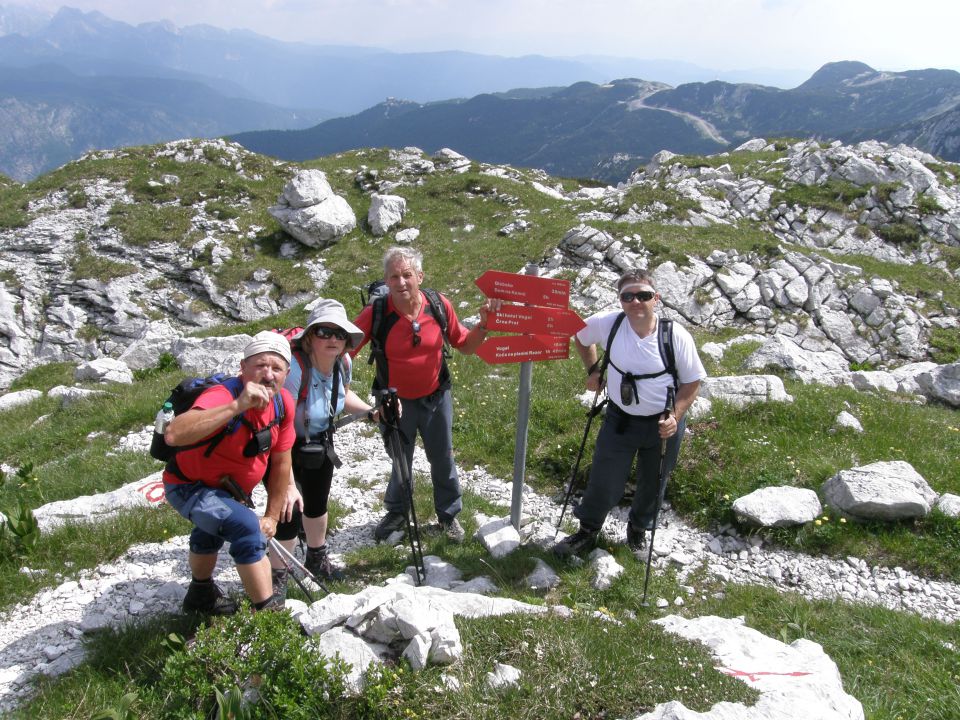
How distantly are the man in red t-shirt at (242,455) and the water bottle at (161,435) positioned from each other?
0.37 ft

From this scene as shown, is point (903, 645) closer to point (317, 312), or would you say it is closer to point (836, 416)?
point (836, 416)

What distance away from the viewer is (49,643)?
201 inches

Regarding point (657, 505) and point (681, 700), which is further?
point (657, 505)

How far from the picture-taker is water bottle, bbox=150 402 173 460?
439 cm

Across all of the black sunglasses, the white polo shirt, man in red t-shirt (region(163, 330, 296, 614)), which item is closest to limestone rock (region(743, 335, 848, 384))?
the white polo shirt

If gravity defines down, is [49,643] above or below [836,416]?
below

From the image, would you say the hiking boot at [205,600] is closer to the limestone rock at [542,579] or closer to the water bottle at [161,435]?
the water bottle at [161,435]

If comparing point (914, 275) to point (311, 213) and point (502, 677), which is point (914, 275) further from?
point (311, 213)

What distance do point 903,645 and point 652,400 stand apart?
333 cm

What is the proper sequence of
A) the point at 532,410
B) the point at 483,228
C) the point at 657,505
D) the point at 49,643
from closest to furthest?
1. the point at 49,643
2. the point at 657,505
3. the point at 532,410
4. the point at 483,228

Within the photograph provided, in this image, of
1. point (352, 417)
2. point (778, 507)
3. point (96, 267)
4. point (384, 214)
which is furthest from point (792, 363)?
point (96, 267)

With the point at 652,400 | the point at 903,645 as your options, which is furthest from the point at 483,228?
the point at 903,645

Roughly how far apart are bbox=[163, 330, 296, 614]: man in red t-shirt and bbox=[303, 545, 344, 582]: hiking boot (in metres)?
1.65

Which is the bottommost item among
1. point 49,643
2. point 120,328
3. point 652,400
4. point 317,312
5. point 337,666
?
point 120,328
